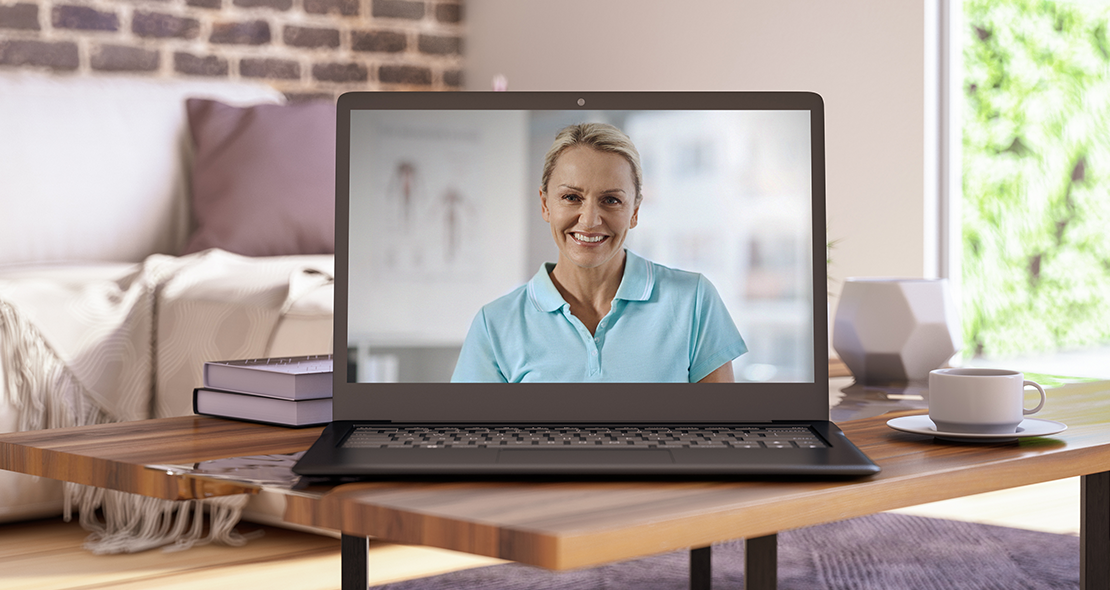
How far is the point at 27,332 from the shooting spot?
208cm

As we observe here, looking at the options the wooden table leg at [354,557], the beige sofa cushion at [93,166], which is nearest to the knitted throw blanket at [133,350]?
the beige sofa cushion at [93,166]

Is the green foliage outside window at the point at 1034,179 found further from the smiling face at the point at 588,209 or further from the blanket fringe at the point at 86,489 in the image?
the smiling face at the point at 588,209

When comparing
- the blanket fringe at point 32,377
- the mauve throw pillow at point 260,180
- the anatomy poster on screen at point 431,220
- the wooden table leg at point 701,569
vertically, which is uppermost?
the mauve throw pillow at point 260,180

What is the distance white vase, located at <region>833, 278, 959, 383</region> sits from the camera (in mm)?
1401

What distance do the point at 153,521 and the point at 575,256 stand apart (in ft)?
4.83

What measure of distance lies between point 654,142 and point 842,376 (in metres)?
0.68

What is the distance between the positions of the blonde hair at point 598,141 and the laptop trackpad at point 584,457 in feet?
0.81

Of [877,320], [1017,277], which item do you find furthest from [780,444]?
[1017,277]

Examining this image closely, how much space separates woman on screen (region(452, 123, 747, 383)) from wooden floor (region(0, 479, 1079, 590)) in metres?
1.10

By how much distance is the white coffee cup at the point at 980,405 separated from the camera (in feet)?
2.94

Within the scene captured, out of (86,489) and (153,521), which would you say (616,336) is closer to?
(153,521)

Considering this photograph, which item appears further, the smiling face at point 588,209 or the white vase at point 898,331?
the white vase at point 898,331

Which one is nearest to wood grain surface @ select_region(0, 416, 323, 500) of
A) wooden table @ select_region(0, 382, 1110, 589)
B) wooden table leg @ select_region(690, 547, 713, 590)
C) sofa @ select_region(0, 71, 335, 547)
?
wooden table @ select_region(0, 382, 1110, 589)

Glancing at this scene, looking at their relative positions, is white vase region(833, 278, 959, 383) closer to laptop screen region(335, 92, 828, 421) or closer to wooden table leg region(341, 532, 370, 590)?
laptop screen region(335, 92, 828, 421)
